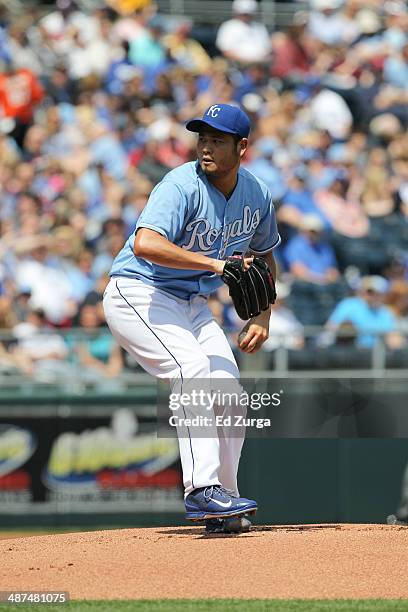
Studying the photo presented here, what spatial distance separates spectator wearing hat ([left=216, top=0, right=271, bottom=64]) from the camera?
14.4 meters

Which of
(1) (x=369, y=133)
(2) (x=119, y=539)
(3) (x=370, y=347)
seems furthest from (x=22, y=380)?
(1) (x=369, y=133)

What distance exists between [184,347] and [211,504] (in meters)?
0.77

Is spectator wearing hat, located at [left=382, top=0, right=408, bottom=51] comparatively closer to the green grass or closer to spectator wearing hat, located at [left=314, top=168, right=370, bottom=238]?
spectator wearing hat, located at [left=314, top=168, right=370, bottom=238]

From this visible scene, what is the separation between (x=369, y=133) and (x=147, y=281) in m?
8.36

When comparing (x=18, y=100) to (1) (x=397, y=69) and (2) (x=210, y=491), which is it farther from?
(2) (x=210, y=491)

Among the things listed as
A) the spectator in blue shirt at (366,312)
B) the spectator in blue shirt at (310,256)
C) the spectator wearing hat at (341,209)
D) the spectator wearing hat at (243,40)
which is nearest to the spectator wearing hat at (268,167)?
the spectator wearing hat at (341,209)

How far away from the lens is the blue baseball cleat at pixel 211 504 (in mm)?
5668

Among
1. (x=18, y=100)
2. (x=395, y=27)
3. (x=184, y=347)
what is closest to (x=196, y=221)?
(x=184, y=347)

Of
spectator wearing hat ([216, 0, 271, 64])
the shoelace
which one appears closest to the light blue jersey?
the shoelace

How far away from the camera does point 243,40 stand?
1443 centimetres

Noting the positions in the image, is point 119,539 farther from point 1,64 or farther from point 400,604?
point 1,64

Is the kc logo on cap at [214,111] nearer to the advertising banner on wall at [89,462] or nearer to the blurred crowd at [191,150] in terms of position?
the blurred crowd at [191,150]

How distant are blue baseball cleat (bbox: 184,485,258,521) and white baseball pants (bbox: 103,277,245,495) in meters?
0.04

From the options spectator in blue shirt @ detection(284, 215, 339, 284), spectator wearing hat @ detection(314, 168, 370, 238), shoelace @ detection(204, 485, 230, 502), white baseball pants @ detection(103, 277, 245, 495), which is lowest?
shoelace @ detection(204, 485, 230, 502)
